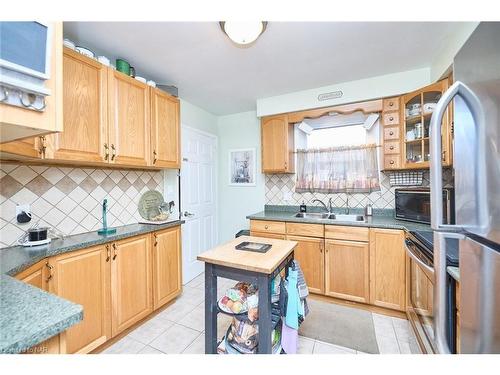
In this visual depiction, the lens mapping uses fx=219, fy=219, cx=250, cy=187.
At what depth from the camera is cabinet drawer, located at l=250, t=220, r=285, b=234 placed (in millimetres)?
2576

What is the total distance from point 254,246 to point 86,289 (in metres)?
1.23

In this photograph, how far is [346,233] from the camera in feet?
Result: 7.42

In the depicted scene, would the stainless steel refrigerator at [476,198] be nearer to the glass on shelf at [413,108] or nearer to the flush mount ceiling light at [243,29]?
the flush mount ceiling light at [243,29]

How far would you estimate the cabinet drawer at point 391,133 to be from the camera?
2344mm

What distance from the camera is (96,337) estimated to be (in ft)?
5.30

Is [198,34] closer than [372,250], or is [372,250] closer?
[198,34]

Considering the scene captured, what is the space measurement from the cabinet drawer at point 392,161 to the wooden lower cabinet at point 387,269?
2.36 ft

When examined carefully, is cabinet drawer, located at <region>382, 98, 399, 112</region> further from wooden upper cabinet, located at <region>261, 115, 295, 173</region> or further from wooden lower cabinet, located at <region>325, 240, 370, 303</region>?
wooden lower cabinet, located at <region>325, 240, 370, 303</region>

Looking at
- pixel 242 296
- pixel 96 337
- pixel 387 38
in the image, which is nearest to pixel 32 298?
pixel 242 296

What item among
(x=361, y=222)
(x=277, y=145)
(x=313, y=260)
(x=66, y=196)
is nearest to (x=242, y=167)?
(x=277, y=145)

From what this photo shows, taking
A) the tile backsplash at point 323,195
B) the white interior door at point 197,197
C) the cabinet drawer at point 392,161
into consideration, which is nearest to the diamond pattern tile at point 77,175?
the white interior door at point 197,197

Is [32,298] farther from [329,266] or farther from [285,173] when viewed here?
[285,173]

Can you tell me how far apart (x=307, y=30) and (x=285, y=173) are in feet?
5.85

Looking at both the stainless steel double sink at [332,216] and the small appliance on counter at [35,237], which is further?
the stainless steel double sink at [332,216]
